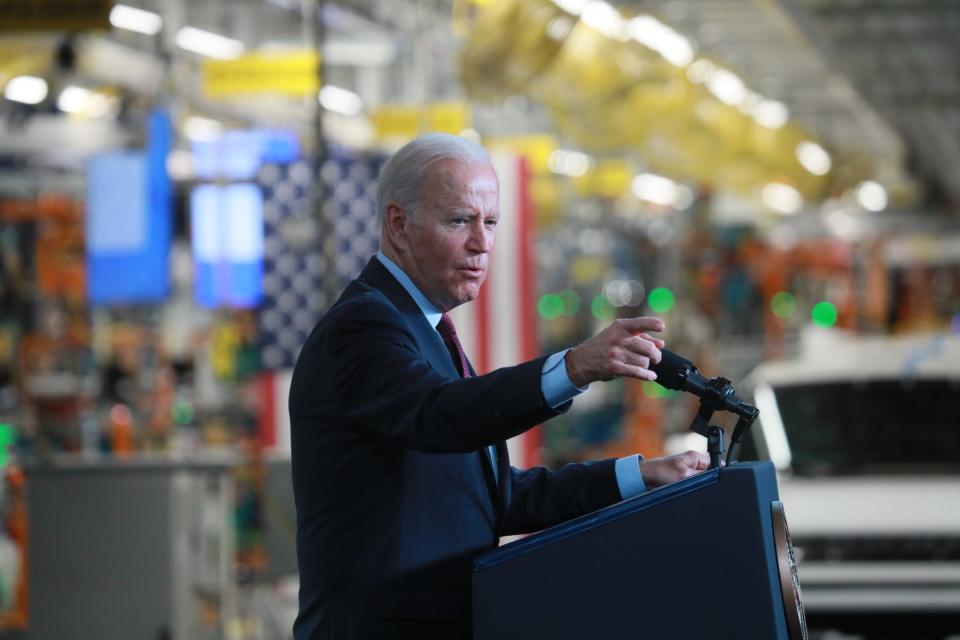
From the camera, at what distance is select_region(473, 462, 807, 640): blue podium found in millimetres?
2309

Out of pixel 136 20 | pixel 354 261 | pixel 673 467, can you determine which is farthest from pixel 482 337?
pixel 136 20

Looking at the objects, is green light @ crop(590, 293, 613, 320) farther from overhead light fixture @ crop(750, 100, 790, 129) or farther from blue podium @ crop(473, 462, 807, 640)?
blue podium @ crop(473, 462, 807, 640)

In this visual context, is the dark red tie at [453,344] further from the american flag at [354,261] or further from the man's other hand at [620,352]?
the american flag at [354,261]

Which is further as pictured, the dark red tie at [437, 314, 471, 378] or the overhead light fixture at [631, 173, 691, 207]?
the overhead light fixture at [631, 173, 691, 207]

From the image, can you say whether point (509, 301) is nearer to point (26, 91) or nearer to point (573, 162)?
point (26, 91)

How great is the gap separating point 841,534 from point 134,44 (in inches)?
717

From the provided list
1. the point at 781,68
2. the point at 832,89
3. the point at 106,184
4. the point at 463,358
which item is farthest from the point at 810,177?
the point at 463,358

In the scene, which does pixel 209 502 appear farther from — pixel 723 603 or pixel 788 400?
pixel 723 603

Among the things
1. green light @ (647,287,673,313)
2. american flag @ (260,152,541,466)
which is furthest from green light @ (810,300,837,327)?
american flag @ (260,152,541,466)

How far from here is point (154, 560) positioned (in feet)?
29.0

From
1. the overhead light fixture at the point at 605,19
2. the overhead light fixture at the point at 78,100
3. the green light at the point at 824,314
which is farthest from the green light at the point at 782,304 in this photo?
the overhead light fixture at the point at 605,19

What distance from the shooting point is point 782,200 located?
43.3 metres

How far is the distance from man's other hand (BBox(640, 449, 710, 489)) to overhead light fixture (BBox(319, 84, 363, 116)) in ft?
70.0

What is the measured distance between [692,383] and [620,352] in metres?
0.22
